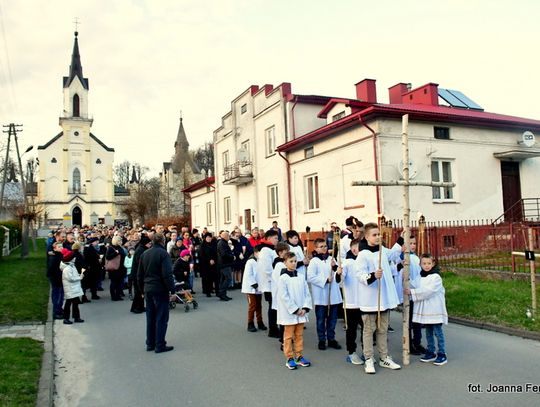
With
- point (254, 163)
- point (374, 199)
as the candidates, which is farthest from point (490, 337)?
point (254, 163)

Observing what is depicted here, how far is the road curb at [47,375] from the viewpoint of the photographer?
209 inches

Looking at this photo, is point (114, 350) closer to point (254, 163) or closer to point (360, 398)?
point (360, 398)

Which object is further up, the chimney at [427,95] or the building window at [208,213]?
the chimney at [427,95]

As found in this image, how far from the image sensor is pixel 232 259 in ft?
44.7

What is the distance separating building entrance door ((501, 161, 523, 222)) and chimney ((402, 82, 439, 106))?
5566 mm

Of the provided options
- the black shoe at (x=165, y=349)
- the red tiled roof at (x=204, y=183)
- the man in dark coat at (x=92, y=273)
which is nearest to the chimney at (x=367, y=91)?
the red tiled roof at (x=204, y=183)

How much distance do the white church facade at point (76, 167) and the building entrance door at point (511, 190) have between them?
64.6 metres

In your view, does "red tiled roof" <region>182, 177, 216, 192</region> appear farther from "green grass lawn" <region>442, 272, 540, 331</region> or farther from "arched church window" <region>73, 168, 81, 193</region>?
"arched church window" <region>73, 168, 81, 193</region>

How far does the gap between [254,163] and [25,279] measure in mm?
14974

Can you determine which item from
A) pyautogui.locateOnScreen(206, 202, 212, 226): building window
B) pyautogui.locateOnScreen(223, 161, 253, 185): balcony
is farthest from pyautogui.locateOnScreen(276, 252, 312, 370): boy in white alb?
pyautogui.locateOnScreen(206, 202, 212, 226): building window

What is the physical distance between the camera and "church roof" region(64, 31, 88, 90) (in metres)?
74.7

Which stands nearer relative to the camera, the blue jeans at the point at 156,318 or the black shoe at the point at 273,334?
the blue jeans at the point at 156,318

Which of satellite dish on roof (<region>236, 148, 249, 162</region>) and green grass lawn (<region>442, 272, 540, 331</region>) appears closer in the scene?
green grass lawn (<region>442, 272, 540, 331</region>)

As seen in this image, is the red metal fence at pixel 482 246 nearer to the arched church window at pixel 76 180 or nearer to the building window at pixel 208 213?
the building window at pixel 208 213
